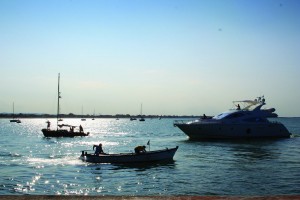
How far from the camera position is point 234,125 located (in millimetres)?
52406

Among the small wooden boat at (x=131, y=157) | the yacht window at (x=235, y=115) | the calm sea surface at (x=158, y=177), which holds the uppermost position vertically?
the yacht window at (x=235, y=115)

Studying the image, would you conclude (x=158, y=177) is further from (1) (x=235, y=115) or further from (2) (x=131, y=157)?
(1) (x=235, y=115)

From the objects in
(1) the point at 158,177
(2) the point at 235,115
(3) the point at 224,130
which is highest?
(2) the point at 235,115

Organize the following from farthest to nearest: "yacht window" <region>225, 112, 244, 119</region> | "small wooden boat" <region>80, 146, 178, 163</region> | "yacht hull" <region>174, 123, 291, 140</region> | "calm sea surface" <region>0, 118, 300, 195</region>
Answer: "yacht window" <region>225, 112, 244, 119</region>
"yacht hull" <region>174, 123, 291, 140</region>
"small wooden boat" <region>80, 146, 178, 163</region>
"calm sea surface" <region>0, 118, 300, 195</region>

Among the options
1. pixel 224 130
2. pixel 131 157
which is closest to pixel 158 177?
pixel 131 157

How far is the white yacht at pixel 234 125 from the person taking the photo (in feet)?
171

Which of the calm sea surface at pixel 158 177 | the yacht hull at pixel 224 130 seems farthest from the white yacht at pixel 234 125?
the calm sea surface at pixel 158 177

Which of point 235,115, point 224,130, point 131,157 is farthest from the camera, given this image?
point 235,115

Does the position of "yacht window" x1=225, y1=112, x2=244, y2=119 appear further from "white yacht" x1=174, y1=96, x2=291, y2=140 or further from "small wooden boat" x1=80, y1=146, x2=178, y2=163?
"small wooden boat" x1=80, y1=146, x2=178, y2=163

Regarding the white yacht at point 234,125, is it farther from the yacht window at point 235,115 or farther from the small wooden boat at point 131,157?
the small wooden boat at point 131,157

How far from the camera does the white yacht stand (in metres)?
52.1

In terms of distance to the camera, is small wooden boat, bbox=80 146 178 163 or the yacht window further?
A: the yacht window

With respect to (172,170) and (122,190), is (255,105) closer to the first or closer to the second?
(172,170)

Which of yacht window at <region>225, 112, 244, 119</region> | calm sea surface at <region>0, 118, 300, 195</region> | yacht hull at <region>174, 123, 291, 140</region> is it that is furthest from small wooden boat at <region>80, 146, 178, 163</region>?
yacht window at <region>225, 112, 244, 119</region>
